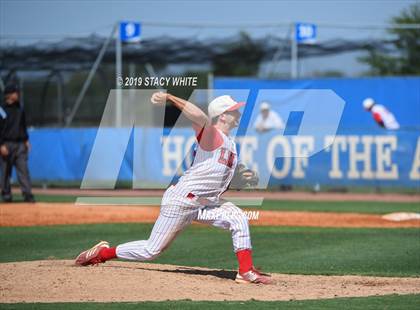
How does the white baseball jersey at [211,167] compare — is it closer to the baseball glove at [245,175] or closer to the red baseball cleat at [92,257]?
the baseball glove at [245,175]

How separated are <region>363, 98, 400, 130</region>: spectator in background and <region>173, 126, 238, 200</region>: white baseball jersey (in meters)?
Answer: 17.3

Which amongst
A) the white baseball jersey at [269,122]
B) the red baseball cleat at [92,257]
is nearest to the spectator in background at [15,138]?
the white baseball jersey at [269,122]

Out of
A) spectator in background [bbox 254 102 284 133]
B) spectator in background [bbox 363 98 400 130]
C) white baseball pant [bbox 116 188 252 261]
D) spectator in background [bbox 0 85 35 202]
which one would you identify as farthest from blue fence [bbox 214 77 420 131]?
white baseball pant [bbox 116 188 252 261]

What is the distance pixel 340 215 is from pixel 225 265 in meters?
7.40

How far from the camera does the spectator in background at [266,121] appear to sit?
25.2 m

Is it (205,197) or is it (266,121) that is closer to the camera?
(205,197)

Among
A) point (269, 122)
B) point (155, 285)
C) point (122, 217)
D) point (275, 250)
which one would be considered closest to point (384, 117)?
point (269, 122)

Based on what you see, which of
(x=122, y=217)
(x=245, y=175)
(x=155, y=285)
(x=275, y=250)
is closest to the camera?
(x=155, y=285)

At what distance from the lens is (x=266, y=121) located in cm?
2559

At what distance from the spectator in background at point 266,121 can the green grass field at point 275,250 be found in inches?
346

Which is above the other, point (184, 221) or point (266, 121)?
point (184, 221)

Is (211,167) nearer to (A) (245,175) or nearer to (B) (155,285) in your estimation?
(A) (245,175)

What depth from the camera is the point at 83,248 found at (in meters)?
13.1

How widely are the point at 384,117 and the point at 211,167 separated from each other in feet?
58.6
